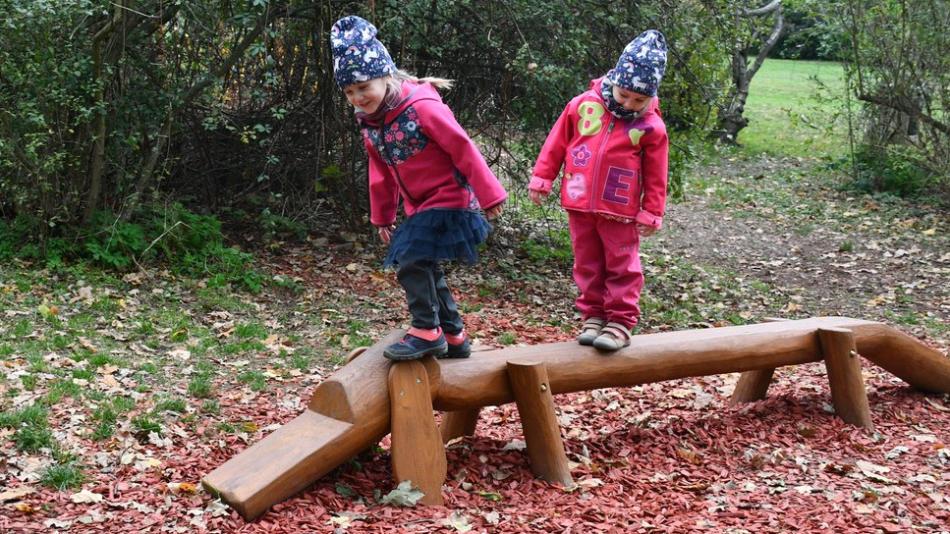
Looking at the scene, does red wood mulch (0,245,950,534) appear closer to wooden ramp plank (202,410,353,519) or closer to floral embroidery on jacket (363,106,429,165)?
wooden ramp plank (202,410,353,519)

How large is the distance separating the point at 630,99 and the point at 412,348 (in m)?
1.67

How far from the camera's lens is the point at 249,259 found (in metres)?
8.30

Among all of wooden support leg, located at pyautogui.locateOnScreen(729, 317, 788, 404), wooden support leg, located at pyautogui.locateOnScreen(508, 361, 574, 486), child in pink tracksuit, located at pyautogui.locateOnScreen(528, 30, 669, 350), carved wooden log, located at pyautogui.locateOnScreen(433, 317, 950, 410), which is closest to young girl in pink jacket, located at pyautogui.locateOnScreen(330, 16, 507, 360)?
carved wooden log, located at pyautogui.locateOnScreen(433, 317, 950, 410)

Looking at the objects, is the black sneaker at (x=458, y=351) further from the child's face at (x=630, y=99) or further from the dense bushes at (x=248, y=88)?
the dense bushes at (x=248, y=88)

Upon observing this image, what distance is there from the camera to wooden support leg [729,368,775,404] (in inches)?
235

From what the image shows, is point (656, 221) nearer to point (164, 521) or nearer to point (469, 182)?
point (469, 182)

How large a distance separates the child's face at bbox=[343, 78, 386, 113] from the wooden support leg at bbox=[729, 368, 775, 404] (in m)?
3.06

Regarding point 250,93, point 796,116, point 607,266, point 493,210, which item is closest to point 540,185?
point 607,266

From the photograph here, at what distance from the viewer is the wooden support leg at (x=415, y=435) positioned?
4.33 meters

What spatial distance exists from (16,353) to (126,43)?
117 inches

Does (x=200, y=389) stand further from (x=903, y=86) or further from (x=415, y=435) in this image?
(x=903, y=86)

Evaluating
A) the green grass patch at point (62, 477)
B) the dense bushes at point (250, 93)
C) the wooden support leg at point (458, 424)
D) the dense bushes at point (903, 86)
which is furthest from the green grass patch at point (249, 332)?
the dense bushes at point (903, 86)

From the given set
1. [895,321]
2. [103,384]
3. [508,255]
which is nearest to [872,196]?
[895,321]

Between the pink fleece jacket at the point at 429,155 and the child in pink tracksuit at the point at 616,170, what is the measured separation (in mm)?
687
